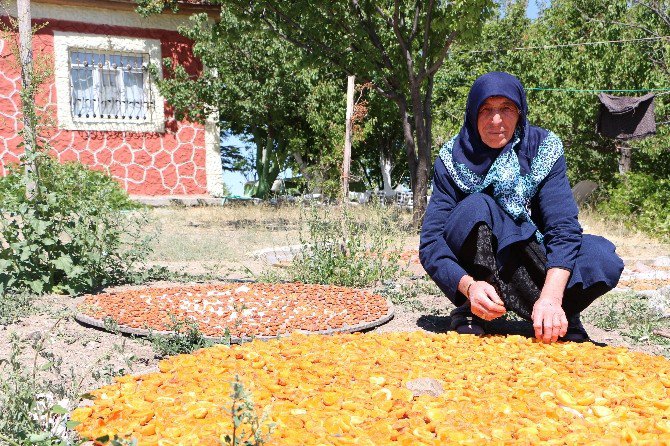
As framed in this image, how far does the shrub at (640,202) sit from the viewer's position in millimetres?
9906

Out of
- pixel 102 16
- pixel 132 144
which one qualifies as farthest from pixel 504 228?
pixel 102 16

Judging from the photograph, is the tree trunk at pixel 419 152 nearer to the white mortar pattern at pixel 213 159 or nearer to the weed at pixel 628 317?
the white mortar pattern at pixel 213 159

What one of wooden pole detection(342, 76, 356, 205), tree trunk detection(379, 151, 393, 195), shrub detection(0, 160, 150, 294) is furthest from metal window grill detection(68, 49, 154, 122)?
shrub detection(0, 160, 150, 294)

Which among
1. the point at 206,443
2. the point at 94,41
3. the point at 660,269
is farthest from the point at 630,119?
the point at 206,443

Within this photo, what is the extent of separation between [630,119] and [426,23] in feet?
13.2

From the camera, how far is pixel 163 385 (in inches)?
84.2

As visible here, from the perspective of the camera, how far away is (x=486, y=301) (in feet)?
8.87

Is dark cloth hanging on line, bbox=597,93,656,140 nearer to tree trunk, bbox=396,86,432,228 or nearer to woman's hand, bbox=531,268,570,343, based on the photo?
tree trunk, bbox=396,86,432,228

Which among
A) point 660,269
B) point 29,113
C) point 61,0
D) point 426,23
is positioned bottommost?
point 660,269

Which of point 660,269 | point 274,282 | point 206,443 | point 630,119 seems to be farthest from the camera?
point 630,119

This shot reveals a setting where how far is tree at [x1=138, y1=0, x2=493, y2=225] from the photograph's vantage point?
932 centimetres

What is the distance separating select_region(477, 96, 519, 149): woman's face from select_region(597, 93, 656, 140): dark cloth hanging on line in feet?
28.1

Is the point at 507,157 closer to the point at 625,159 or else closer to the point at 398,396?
the point at 398,396

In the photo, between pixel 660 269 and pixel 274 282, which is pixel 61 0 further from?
pixel 660 269
